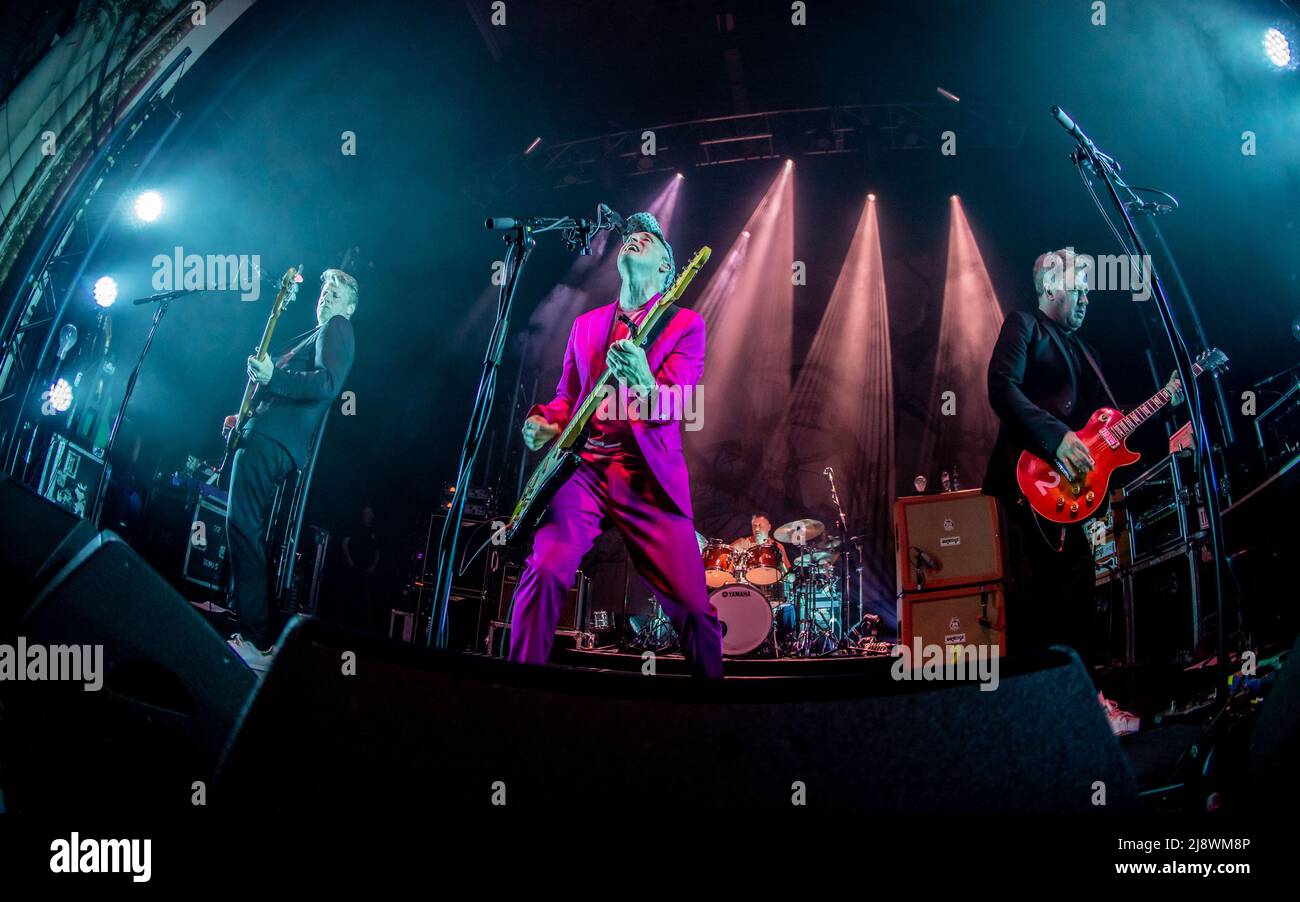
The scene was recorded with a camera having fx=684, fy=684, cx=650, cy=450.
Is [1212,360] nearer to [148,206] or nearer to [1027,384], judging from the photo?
[1027,384]

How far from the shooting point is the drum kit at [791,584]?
6734 millimetres

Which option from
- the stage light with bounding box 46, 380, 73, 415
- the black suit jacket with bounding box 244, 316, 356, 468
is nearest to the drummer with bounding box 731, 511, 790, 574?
the black suit jacket with bounding box 244, 316, 356, 468

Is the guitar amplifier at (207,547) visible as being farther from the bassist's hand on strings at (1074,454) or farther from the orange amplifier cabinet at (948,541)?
the bassist's hand on strings at (1074,454)

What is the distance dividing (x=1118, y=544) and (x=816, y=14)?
225 inches

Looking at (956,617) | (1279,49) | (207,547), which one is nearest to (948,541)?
(956,617)

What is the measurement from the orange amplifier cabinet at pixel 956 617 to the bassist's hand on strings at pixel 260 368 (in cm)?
467

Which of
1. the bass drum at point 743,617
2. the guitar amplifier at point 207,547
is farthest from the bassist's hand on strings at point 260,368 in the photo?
the bass drum at point 743,617

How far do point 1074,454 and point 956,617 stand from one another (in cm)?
203

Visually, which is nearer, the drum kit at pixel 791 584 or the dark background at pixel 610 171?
the dark background at pixel 610 171

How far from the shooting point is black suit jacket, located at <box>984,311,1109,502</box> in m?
3.43

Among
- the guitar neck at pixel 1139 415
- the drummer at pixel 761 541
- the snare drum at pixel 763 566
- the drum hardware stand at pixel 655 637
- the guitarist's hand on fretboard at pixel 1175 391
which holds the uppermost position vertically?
the guitarist's hand on fretboard at pixel 1175 391

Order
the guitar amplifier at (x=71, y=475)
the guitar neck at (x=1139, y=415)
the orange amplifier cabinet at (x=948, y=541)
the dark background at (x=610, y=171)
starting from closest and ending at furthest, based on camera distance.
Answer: the guitar neck at (x=1139, y=415) → the guitar amplifier at (x=71, y=475) → the orange amplifier cabinet at (x=948, y=541) → the dark background at (x=610, y=171)
